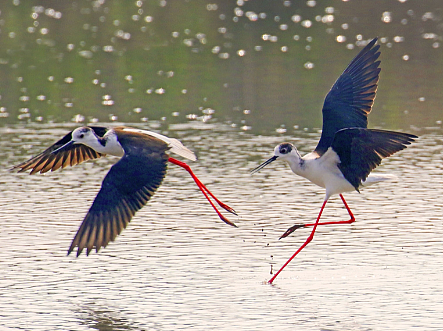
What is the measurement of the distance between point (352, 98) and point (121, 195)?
3027 mm

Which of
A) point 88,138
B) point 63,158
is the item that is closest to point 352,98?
point 88,138

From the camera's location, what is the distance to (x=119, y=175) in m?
7.86

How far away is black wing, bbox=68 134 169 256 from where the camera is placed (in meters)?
7.49

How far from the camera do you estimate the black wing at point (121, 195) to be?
7.49 m

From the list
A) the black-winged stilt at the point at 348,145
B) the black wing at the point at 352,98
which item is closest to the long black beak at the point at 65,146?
the black-winged stilt at the point at 348,145

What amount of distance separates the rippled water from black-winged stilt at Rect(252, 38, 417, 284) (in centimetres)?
43

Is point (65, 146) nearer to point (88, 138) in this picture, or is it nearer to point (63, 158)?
point (88, 138)

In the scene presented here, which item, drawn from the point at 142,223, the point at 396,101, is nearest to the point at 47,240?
the point at 142,223

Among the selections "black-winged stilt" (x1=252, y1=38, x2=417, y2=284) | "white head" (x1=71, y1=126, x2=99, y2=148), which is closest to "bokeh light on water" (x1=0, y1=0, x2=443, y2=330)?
"black-winged stilt" (x1=252, y1=38, x2=417, y2=284)

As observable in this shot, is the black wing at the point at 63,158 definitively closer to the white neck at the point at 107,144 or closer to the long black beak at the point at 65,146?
the long black beak at the point at 65,146

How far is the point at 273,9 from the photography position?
106 ft

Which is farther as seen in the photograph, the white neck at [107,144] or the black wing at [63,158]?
the black wing at [63,158]

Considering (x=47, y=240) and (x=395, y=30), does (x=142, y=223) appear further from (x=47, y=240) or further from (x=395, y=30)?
(x=395, y=30)

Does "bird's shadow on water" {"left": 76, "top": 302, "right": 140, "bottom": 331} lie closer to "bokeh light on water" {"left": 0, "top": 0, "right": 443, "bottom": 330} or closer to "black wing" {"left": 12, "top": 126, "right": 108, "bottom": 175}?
"bokeh light on water" {"left": 0, "top": 0, "right": 443, "bottom": 330}
